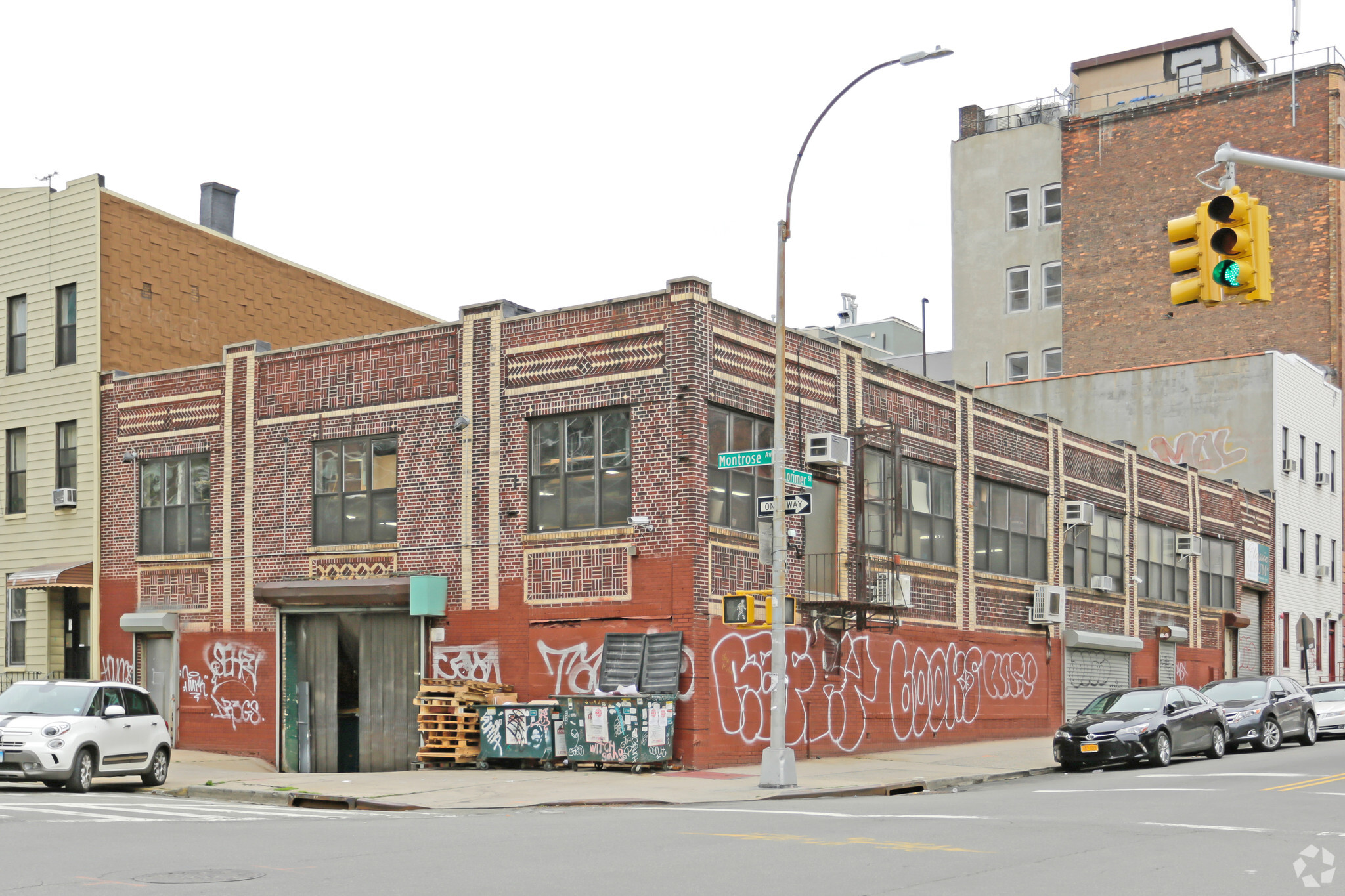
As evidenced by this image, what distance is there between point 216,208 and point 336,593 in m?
14.2

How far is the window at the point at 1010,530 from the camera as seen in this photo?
31.6 metres

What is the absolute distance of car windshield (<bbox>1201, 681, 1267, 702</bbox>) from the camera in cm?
2894

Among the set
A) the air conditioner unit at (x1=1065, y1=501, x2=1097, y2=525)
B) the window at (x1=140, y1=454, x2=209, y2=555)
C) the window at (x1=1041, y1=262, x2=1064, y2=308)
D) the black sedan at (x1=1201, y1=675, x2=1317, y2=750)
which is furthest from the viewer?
the window at (x1=1041, y1=262, x2=1064, y2=308)

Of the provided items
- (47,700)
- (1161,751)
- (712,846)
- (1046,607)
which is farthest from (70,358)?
(712,846)

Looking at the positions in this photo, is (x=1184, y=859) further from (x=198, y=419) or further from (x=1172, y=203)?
(x=1172, y=203)

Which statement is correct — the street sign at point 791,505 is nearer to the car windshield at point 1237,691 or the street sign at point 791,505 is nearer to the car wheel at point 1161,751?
the car wheel at point 1161,751

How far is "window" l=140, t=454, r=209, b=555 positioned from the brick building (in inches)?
2.4

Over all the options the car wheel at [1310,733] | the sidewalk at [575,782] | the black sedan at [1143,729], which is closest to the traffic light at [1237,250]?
the sidewalk at [575,782]

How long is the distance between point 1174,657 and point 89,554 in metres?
27.6

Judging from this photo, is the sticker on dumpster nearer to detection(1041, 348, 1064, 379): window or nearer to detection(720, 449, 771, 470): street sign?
detection(720, 449, 771, 470): street sign

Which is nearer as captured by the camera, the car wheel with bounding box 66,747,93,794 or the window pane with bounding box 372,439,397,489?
the car wheel with bounding box 66,747,93,794

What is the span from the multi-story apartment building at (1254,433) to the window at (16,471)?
3042cm

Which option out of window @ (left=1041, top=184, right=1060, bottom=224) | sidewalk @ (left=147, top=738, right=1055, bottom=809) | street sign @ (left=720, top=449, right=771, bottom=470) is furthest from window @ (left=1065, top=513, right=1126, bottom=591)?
window @ (left=1041, top=184, right=1060, bottom=224)

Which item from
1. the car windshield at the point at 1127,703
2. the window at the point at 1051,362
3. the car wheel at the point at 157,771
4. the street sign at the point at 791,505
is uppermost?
the window at the point at 1051,362
